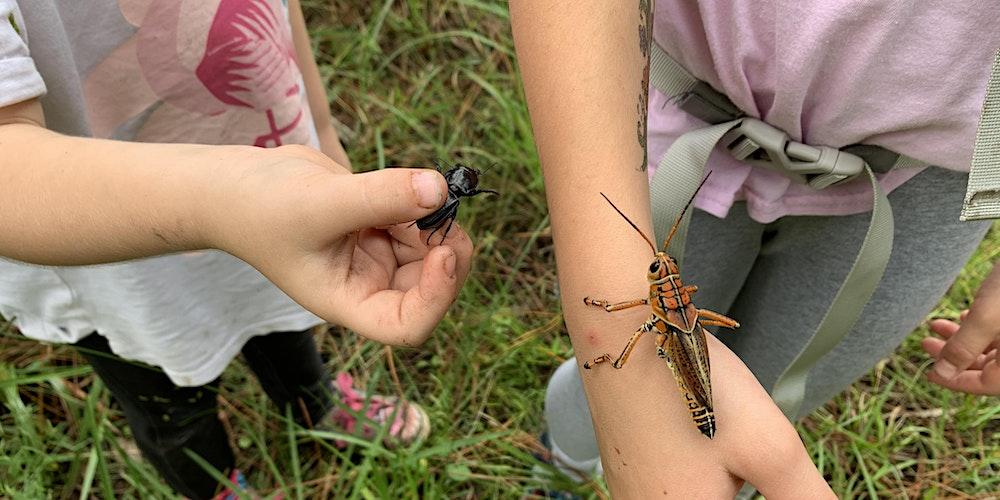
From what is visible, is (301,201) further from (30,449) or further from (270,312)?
(30,449)

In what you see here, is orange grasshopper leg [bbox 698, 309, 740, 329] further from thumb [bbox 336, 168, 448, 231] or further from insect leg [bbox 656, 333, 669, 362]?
thumb [bbox 336, 168, 448, 231]

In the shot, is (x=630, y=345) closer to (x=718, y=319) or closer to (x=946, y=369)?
(x=718, y=319)

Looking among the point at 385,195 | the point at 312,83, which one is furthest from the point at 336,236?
the point at 312,83

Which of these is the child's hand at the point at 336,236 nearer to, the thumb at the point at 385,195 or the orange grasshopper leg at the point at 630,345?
the thumb at the point at 385,195

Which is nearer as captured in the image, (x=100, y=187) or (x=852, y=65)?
(x=100, y=187)

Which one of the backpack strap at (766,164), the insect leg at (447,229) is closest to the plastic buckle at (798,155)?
the backpack strap at (766,164)

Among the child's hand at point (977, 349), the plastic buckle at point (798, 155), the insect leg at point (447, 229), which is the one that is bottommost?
the child's hand at point (977, 349)
